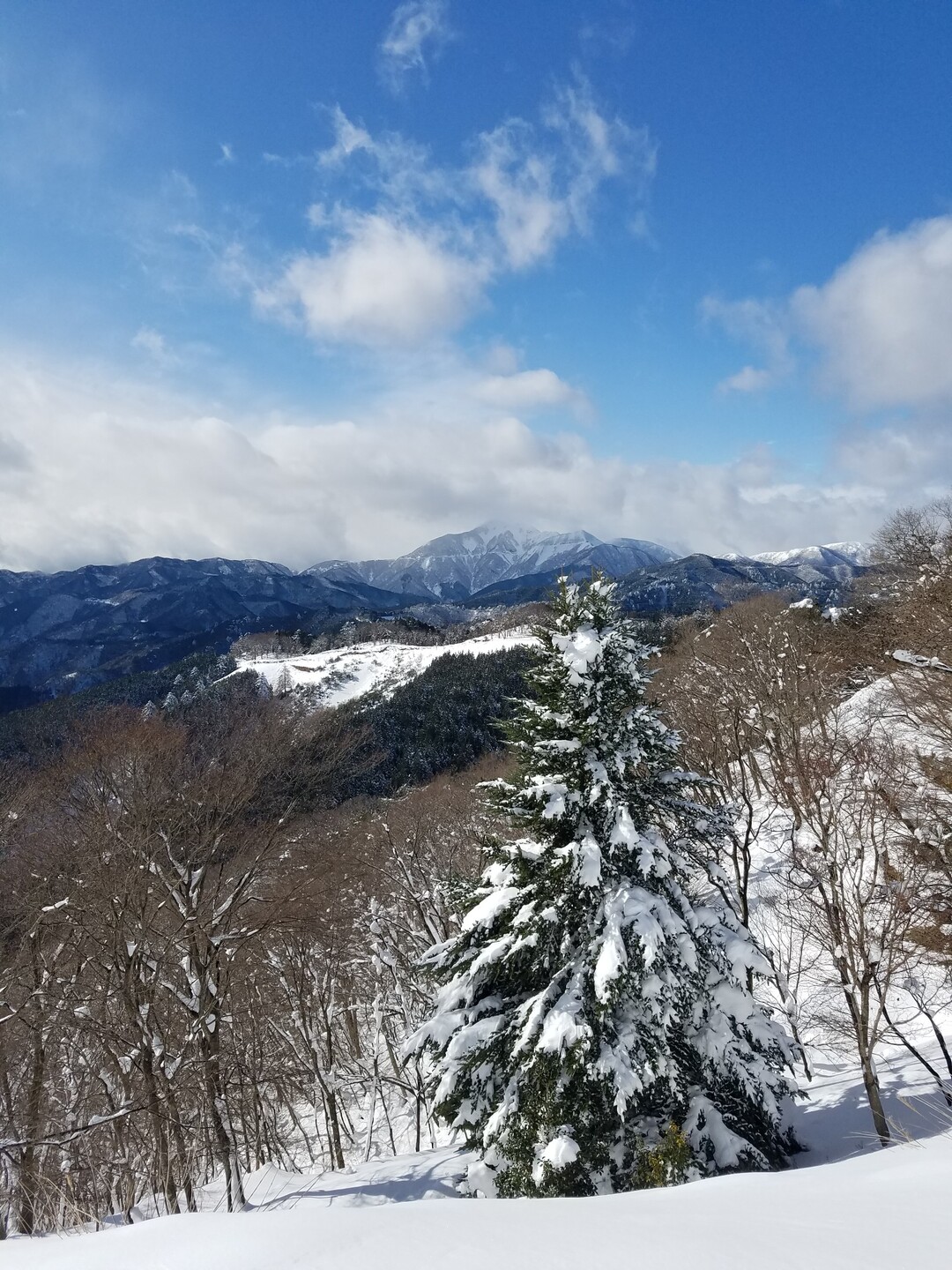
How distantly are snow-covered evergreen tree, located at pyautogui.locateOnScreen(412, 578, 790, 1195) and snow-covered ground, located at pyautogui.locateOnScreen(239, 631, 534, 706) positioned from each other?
10707cm

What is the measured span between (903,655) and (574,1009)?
34.3 ft

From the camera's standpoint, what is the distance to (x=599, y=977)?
7469 millimetres

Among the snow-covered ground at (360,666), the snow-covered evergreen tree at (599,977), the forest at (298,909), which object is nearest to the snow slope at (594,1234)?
the snow-covered evergreen tree at (599,977)

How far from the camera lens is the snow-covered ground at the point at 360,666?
124562mm

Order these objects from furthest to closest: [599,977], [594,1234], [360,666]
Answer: [360,666], [599,977], [594,1234]

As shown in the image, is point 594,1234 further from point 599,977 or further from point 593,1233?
point 599,977

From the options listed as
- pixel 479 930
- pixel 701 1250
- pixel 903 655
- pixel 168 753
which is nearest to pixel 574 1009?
pixel 479 930

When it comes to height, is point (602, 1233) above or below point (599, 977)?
below

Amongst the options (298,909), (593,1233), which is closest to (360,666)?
(298,909)

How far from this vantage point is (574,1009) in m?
7.72

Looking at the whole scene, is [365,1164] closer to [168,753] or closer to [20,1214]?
[20,1214]

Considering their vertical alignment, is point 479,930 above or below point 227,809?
below

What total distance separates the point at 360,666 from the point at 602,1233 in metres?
141

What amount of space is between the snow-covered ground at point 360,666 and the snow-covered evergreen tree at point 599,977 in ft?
351
